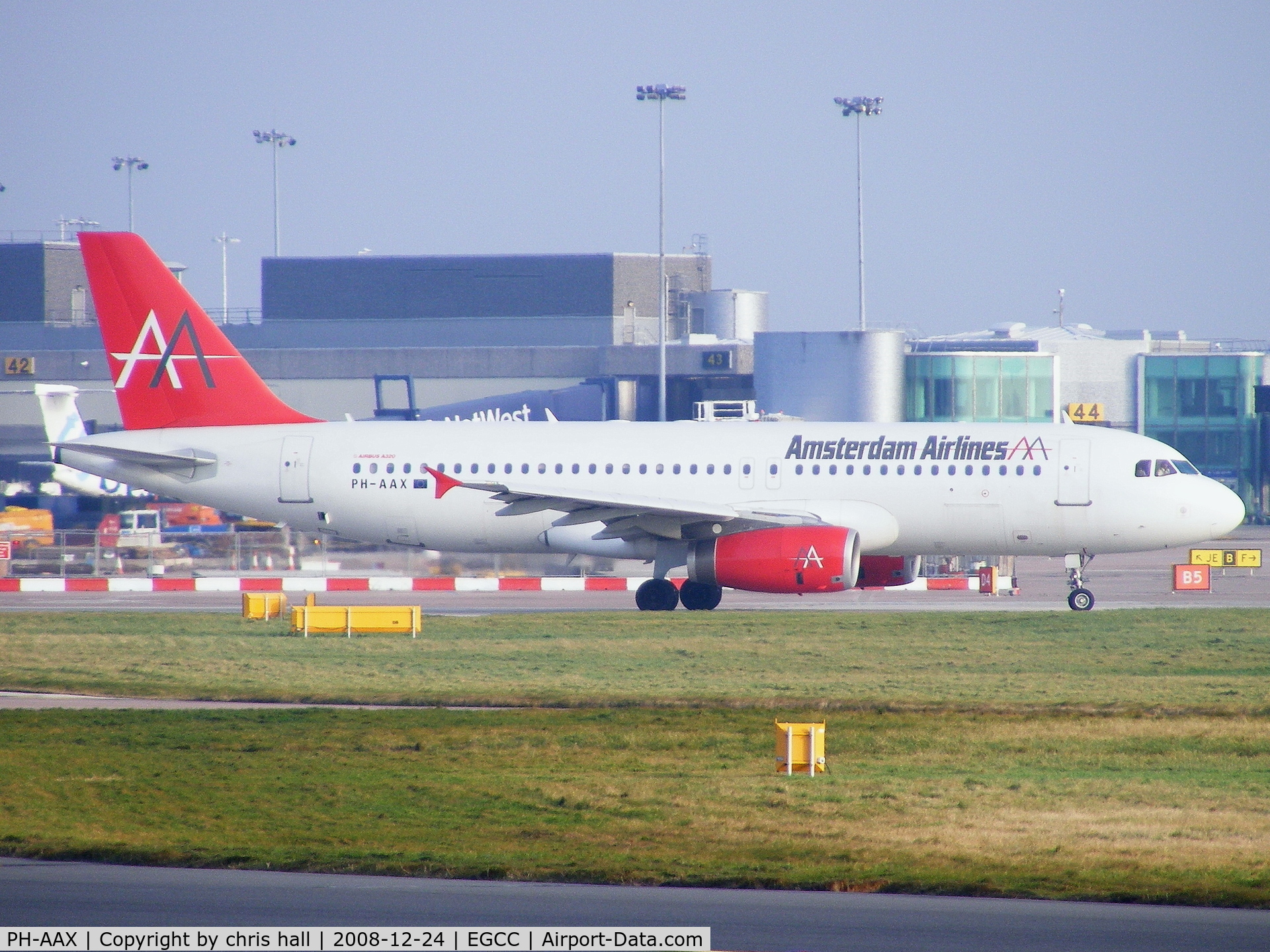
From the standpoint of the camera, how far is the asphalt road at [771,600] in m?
35.8

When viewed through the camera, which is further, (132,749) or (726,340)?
(726,340)

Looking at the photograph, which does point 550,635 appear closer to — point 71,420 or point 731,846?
point 731,846

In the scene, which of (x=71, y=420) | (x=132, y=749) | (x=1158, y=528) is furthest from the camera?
(x=71, y=420)

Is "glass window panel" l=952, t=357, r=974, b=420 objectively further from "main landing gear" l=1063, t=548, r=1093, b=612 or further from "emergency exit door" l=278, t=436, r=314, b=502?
"emergency exit door" l=278, t=436, r=314, b=502

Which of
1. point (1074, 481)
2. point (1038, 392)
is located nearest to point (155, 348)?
point (1074, 481)

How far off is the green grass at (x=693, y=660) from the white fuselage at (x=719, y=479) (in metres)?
1.97

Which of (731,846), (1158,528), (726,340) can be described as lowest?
(731,846)

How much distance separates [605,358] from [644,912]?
230 ft

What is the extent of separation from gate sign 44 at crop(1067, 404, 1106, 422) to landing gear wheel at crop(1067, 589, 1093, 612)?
46316 mm

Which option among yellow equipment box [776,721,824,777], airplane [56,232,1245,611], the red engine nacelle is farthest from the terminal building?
yellow equipment box [776,721,824,777]

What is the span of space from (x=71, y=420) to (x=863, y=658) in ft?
139

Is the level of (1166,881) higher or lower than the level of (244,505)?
lower

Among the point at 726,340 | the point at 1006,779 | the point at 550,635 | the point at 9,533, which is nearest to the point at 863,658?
the point at 550,635

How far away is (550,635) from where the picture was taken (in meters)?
29.3
